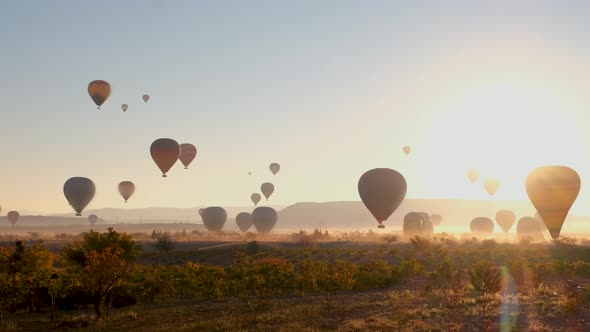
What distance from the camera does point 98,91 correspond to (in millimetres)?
75250

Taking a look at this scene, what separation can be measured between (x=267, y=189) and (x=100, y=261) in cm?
11969

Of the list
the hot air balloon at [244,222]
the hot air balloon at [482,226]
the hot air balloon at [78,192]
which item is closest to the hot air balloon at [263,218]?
the hot air balloon at [244,222]

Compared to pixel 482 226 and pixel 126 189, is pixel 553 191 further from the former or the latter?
pixel 482 226

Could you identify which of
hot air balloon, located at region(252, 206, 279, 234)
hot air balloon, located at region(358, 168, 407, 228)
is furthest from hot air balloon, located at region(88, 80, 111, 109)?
hot air balloon, located at region(252, 206, 279, 234)

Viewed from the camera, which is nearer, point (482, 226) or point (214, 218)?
point (214, 218)

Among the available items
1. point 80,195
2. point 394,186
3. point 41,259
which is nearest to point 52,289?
point 41,259

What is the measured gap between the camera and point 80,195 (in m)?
103

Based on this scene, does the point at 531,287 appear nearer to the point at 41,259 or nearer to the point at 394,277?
the point at 394,277

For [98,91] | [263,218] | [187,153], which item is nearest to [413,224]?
[263,218]

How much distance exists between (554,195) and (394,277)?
2155cm

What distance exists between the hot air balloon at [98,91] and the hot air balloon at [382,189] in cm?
3327

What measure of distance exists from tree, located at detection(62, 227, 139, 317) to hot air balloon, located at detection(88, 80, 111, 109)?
42.7m

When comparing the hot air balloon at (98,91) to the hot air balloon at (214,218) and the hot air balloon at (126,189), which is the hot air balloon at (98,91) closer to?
the hot air balloon at (126,189)

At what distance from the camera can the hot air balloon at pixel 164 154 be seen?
3049 inches
